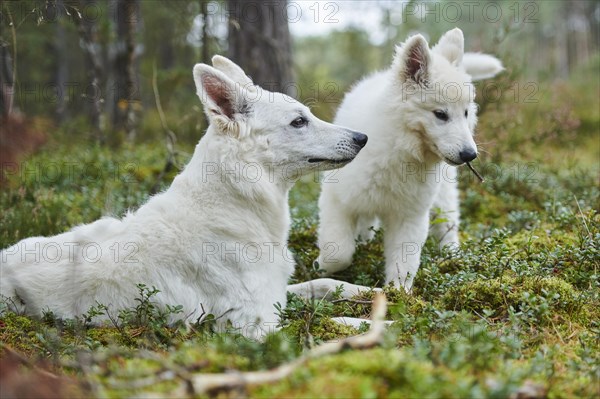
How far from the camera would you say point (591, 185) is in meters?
6.68

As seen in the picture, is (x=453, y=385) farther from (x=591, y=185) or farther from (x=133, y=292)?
(x=591, y=185)

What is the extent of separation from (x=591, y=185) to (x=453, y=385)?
5.36 m

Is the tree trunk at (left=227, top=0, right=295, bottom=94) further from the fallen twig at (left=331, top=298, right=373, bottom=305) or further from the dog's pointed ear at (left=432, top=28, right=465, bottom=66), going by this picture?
the fallen twig at (left=331, top=298, right=373, bottom=305)

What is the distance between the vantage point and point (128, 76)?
954 cm

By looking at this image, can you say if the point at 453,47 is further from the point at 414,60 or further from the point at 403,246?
the point at 403,246

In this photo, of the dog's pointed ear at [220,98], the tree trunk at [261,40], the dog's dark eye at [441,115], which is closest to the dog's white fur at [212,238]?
the dog's pointed ear at [220,98]

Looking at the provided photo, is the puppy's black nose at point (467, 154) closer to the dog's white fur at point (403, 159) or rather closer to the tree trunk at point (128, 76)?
the dog's white fur at point (403, 159)

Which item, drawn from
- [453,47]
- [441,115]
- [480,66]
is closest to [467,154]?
[441,115]

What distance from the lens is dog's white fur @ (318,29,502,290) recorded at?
4.66 metres

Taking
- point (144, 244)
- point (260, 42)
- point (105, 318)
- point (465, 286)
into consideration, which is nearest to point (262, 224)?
point (144, 244)

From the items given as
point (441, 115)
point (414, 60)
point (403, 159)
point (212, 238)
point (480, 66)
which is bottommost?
point (212, 238)

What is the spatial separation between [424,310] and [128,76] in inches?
295

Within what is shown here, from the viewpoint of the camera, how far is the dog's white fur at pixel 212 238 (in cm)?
366

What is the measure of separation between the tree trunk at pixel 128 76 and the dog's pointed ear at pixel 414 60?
509 centimetres
